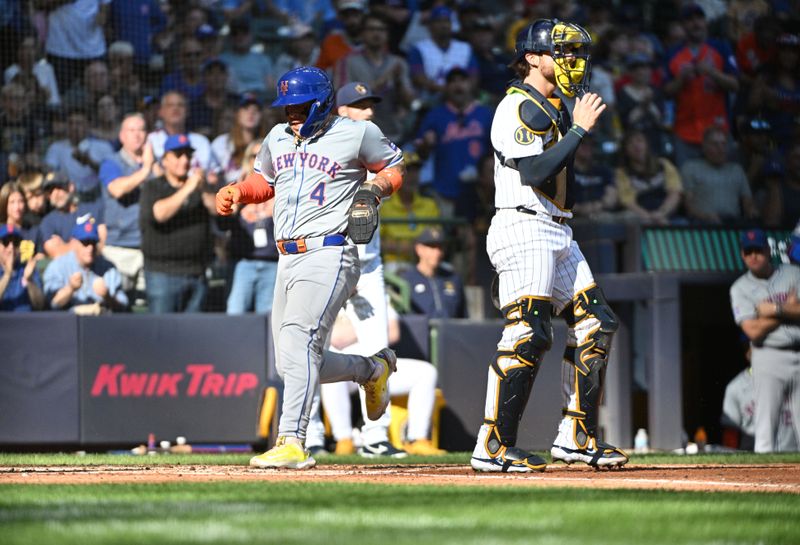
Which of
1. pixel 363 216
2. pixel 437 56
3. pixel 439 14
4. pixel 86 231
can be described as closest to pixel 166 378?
pixel 86 231

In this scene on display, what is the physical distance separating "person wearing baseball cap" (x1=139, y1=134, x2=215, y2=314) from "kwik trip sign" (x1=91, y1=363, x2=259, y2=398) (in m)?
0.72

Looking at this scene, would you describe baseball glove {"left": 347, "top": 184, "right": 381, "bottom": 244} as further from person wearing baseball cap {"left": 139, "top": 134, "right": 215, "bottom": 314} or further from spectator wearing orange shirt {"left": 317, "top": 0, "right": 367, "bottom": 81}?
→ spectator wearing orange shirt {"left": 317, "top": 0, "right": 367, "bottom": 81}

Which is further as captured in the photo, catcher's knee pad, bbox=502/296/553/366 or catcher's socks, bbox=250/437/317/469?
catcher's socks, bbox=250/437/317/469

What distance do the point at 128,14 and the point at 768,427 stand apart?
7699 mm

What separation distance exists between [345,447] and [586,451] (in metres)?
3.42

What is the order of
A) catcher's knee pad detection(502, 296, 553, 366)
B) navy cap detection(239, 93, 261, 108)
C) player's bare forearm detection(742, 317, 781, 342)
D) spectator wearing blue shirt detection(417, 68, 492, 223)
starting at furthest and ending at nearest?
1. spectator wearing blue shirt detection(417, 68, 492, 223)
2. navy cap detection(239, 93, 261, 108)
3. player's bare forearm detection(742, 317, 781, 342)
4. catcher's knee pad detection(502, 296, 553, 366)

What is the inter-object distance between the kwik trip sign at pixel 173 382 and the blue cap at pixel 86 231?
3.49ft

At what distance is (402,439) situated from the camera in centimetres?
1112

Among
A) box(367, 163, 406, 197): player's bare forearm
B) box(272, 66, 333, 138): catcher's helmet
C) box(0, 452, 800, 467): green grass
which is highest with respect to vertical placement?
box(272, 66, 333, 138): catcher's helmet

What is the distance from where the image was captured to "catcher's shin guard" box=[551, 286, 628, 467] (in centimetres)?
748

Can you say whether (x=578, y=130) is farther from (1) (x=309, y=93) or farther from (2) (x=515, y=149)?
(1) (x=309, y=93)

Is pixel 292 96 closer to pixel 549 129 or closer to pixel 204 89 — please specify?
pixel 549 129

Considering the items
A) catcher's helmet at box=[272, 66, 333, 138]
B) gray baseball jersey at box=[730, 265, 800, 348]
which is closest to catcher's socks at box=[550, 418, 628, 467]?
catcher's helmet at box=[272, 66, 333, 138]

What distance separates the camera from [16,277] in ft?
39.4
